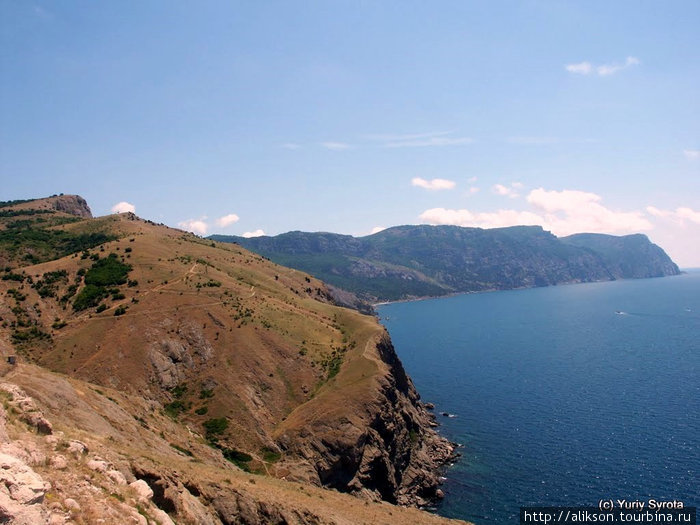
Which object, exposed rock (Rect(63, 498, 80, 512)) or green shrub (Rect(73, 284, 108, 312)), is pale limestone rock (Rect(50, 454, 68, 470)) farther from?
green shrub (Rect(73, 284, 108, 312))

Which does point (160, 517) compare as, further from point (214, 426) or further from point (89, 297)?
point (89, 297)

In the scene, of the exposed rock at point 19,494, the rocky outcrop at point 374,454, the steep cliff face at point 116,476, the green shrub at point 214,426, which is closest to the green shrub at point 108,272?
the green shrub at point 214,426

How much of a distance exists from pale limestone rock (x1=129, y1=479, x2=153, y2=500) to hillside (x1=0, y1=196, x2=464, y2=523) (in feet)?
1.37

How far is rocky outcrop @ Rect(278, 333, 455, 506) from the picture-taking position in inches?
2815

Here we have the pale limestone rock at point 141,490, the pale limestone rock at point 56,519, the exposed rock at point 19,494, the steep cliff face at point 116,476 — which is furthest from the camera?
the pale limestone rock at point 141,490

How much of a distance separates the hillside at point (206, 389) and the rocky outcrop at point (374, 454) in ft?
0.77

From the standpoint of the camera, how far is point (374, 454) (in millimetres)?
75625

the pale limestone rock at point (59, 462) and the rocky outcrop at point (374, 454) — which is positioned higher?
the pale limestone rock at point (59, 462)

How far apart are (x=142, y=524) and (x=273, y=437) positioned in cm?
5703

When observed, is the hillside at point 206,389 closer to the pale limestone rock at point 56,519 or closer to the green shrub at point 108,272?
the green shrub at point 108,272

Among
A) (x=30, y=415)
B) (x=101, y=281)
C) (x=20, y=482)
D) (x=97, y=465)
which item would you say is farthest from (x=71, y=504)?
(x=101, y=281)

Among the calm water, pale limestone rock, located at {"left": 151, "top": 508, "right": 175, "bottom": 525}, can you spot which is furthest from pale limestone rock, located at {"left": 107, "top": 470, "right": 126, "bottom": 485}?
the calm water

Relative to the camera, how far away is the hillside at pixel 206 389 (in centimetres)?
4006

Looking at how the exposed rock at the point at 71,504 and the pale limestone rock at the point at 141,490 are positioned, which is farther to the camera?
the pale limestone rock at the point at 141,490
